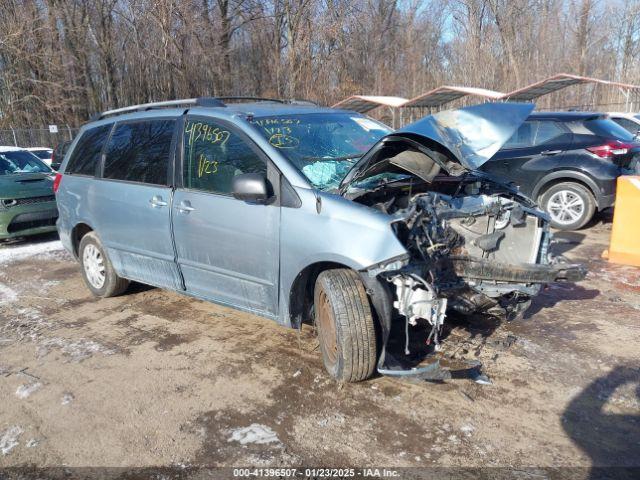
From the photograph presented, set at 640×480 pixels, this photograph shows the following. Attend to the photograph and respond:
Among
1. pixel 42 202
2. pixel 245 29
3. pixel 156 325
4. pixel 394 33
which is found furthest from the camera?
pixel 394 33

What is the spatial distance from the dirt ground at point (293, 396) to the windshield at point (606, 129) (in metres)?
3.48

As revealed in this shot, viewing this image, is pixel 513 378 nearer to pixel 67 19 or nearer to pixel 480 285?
pixel 480 285

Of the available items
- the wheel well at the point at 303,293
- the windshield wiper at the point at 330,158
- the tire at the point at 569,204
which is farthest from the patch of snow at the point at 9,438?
the tire at the point at 569,204

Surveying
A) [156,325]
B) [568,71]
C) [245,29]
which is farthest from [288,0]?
[156,325]

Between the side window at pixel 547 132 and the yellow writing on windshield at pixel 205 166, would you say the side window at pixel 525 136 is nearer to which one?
the side window at pixel 547 132

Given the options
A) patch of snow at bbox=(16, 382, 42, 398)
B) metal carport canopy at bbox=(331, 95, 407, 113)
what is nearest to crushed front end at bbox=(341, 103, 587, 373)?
patch of snow at bbox=(16, 382, 42, 398)

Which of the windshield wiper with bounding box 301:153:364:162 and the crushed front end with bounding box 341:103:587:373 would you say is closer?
the crushed front end with bounding box 341:103:587:373

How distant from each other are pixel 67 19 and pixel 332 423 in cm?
2627

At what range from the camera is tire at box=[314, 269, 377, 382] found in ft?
10.7

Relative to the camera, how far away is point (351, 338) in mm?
3266

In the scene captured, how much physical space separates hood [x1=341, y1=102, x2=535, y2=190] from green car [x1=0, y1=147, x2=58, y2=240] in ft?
21.8

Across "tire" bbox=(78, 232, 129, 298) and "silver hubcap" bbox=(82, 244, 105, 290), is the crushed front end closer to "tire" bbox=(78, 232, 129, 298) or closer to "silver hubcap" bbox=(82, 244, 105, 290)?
"tire" bbox=(78, 232, 129, 298)

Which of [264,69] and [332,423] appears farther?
[264,69]

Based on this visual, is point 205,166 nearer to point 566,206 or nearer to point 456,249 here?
point 456,249
